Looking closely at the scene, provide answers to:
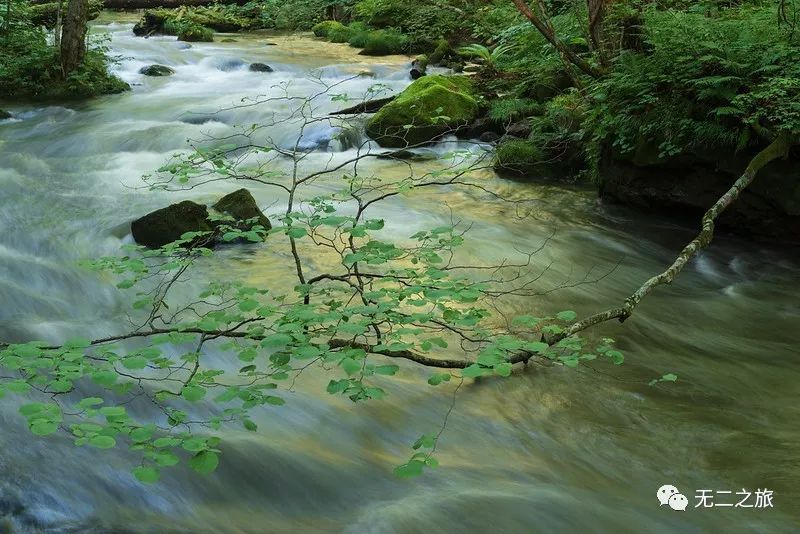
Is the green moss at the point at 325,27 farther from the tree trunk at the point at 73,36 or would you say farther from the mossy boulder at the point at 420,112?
the mossy boulder at the point at 420,112

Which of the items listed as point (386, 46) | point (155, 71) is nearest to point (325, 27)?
point (386, 46)

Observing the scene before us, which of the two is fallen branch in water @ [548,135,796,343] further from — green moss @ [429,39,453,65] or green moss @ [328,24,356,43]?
green moss @ [328,24,356,43]

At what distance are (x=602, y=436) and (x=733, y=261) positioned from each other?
385 cm

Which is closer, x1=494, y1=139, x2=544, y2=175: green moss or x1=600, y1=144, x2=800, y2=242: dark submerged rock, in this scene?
x1=600, y1=144, x2=800, y2=242: dark submerged rock

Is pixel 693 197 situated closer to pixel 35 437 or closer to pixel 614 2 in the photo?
pixel 614 2

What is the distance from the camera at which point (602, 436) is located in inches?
156

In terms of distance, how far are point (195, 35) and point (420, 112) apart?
37.1 feet

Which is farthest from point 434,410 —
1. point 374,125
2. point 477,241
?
point 374,125

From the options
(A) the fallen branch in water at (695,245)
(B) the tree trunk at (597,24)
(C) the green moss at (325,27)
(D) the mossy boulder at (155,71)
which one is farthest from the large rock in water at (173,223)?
(C) the green moss at (325,27)

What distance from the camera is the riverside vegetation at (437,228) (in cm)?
278

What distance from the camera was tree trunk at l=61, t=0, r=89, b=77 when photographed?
12.5 m

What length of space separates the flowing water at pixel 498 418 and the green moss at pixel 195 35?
12201 millimetres

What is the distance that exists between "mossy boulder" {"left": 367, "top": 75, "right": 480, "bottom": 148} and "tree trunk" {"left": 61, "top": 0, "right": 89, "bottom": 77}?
5435 mm

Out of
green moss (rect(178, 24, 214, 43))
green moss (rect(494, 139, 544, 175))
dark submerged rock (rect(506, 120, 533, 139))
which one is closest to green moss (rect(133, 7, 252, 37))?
green moss (rect(178, 24, 214, 43))
